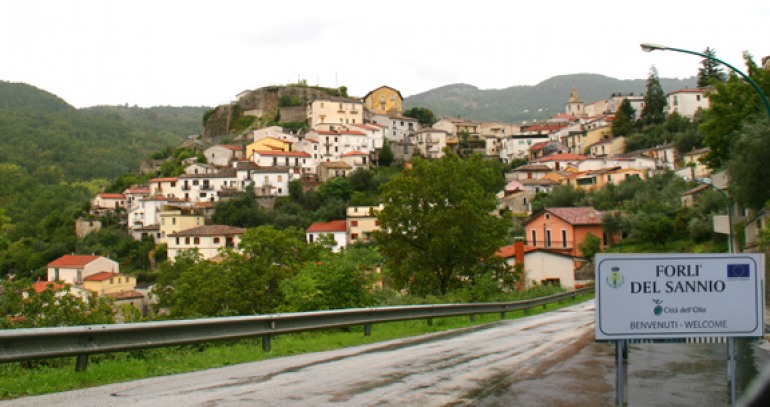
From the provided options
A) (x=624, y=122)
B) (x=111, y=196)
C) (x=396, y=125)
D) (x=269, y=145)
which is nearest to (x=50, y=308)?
(x=269, y=145)

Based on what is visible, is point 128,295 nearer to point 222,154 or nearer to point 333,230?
point 333,230

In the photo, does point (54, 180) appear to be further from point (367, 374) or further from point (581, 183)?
point (367, 374)

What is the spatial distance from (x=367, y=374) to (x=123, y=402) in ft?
10.9

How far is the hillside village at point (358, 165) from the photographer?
306 ft

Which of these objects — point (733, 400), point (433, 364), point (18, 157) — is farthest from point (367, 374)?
point (18, 157)

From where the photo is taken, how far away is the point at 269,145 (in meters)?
129

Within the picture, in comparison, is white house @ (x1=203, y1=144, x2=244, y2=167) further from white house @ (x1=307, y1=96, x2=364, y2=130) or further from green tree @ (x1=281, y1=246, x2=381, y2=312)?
green tree @ (x1=281, y1=246, x2=381, y2=312)

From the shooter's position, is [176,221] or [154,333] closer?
[154,333]

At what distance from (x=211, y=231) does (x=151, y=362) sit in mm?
91897

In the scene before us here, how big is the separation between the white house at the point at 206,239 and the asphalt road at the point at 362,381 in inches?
3471

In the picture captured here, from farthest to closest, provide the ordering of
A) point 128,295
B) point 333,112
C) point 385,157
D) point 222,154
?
point 333,112 → point 222,154 → point 385,157 → point 128,295

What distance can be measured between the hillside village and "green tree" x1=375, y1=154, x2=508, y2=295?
33.1 meters

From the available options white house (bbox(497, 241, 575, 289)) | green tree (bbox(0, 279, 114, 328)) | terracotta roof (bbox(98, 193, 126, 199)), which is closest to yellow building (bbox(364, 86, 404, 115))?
terracotta roof (bbox(98, 193, 126, 199))

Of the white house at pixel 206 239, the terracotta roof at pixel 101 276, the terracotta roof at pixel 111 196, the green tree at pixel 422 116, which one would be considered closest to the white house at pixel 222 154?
the terracotta roof at pixel 111 196
